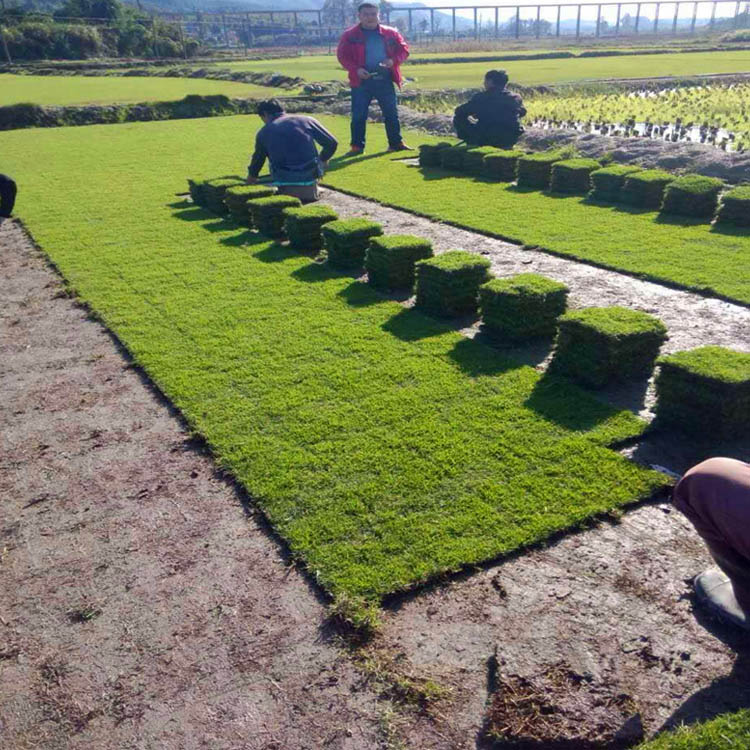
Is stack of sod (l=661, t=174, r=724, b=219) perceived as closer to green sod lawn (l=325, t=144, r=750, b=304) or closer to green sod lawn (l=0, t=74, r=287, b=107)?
green sod lawn (l=325, t=144, r=750, b=304)

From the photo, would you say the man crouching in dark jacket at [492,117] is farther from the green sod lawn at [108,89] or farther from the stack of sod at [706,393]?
the green sod lawn at [108,89]

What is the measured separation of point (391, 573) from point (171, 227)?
10555 millimetres

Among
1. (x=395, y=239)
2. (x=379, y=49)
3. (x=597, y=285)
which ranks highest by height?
(x=379, y=49)

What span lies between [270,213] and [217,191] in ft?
7.73

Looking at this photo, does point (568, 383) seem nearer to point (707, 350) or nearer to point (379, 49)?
point (707, 350)

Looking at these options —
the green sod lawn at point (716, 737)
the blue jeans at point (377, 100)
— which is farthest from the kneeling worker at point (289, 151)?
the green sod lawn at point (716, 737)

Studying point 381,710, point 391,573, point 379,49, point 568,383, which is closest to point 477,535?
point 391,573

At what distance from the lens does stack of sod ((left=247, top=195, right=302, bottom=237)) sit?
12202 millimetres

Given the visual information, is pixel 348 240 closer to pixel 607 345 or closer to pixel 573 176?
pixel 607 345

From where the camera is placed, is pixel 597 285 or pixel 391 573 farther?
pixel 597 285

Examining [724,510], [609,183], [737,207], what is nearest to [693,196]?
[737,207]

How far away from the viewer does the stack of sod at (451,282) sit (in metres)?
8.29

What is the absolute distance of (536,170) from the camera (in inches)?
595

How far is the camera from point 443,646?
→ 154 inches
